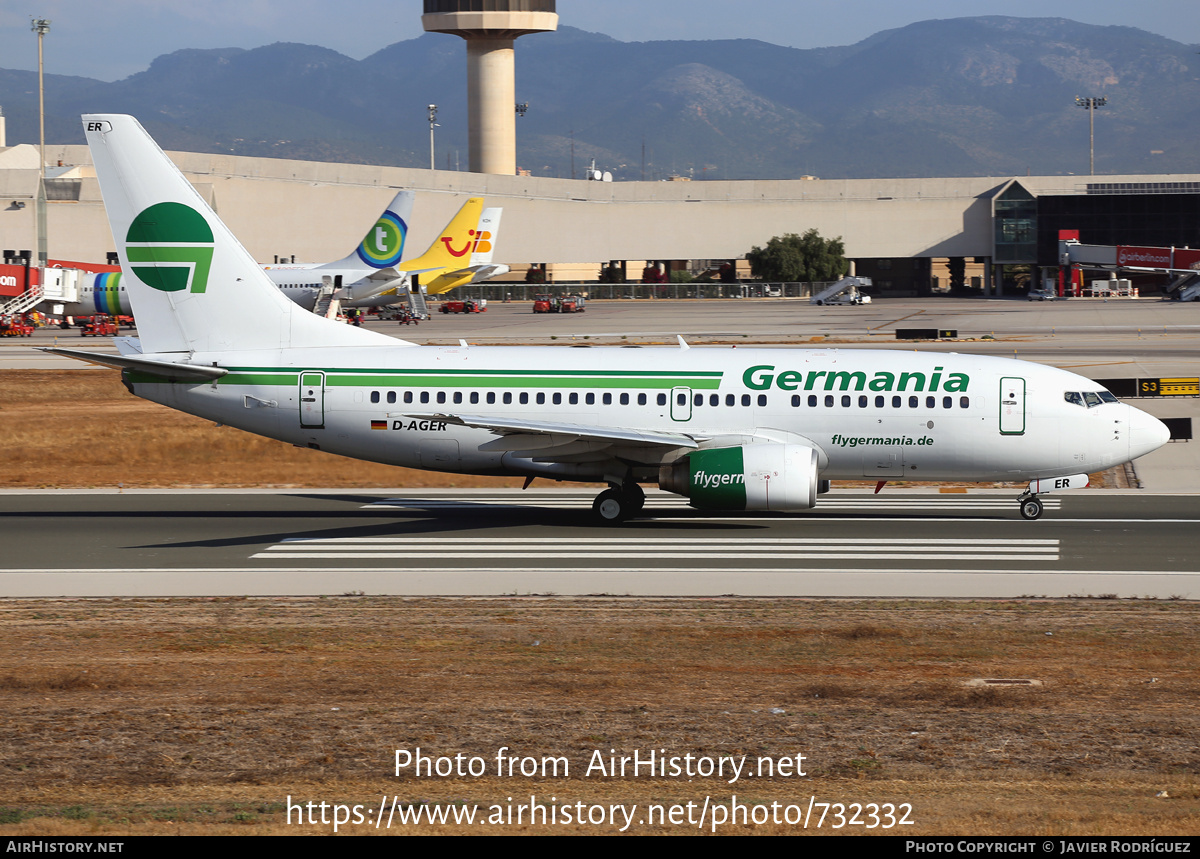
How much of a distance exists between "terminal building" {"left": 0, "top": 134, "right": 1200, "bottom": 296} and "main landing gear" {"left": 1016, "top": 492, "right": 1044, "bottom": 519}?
136221 mm

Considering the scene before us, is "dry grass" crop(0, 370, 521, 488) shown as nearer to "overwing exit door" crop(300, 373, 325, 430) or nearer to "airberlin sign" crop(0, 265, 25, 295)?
"overwing exit door" crop(300, 373, 325, 430)

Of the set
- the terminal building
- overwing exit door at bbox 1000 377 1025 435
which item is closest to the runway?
overwing exit door at bbox 1000 377 1025 435

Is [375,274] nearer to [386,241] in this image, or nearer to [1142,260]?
[386,241]

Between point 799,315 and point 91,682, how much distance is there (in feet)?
363

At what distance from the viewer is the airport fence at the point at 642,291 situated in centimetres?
16712

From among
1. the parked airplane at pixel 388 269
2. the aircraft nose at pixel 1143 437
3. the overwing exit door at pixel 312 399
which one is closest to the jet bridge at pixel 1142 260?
the parked airplane at pixel 388 269

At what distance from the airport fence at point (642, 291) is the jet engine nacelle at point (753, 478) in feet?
456

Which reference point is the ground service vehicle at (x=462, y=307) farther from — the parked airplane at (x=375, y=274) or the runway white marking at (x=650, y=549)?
the runway white marking at (x=650, y=549)

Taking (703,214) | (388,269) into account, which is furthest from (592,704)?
(703,214)

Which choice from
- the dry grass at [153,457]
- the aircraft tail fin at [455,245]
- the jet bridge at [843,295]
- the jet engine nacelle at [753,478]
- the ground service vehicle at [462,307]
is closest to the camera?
the jet engine nacelle at [753,478]

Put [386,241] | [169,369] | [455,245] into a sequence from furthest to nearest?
[455,245], [386,241], [169,369]

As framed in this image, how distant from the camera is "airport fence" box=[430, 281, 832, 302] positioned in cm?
16712

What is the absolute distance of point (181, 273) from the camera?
3103 cm

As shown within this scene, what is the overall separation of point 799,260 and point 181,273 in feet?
490
